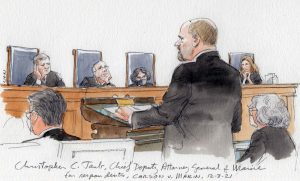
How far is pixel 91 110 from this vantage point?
4.55ft

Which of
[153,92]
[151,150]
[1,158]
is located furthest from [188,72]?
[1,158]

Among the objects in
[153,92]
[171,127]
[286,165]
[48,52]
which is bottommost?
[286,165]

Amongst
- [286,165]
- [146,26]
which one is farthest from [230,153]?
[146,26]

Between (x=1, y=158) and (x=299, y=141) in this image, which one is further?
(x=299, y=141)

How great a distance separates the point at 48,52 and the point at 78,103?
7.3 inches

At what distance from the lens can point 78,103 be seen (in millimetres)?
1381

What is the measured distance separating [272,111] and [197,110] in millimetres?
264

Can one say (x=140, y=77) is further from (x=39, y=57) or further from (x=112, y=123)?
(x=39, y=57)

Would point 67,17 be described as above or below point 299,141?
A: above

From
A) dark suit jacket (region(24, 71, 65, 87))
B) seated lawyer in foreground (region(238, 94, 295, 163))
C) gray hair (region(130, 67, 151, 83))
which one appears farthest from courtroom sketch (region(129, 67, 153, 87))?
seated lawyer in foreground (region(238, 94, 295, 163))

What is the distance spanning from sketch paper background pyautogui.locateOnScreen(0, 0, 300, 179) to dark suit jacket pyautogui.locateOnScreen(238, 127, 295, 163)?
0.04 metres

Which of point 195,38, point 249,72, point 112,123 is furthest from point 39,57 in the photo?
point 249,72

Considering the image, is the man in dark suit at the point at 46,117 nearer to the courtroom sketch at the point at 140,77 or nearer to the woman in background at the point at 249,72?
the courtroom sketch at the point at 140,77

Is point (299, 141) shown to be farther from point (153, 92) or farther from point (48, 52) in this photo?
point (48, 52)
